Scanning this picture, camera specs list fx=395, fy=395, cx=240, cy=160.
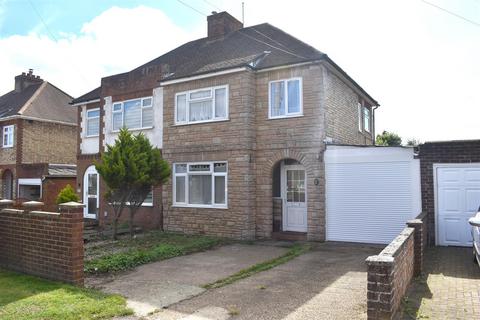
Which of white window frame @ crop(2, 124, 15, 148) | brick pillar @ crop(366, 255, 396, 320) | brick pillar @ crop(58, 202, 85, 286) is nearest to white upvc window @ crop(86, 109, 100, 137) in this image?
white window frame @ crop(2, 124, 15, 148)

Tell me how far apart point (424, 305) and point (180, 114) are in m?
10.6

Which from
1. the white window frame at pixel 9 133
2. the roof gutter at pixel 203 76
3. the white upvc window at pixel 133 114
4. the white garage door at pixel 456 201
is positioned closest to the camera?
the white garage door at pixel 456 201

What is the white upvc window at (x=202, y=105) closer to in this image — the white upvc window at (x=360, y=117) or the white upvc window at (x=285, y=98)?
the white upvc window at (x=285, y=98)

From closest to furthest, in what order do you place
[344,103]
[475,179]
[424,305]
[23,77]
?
[424,305], [475,179], [344,103], [23,77]

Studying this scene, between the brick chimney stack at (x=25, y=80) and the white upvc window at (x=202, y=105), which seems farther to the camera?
the brick chimney stack at (x=25, y=80)

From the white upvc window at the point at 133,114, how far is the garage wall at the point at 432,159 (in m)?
9.90

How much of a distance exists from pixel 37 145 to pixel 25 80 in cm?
733

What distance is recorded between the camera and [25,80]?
28.6 m

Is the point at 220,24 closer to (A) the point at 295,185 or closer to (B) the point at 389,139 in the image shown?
(A) the point at 295,185

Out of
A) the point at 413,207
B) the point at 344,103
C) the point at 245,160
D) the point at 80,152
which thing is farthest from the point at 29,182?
the point at 413,207

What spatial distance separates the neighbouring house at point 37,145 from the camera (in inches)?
846

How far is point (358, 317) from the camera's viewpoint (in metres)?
5.34

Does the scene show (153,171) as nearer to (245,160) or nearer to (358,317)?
(245,160)

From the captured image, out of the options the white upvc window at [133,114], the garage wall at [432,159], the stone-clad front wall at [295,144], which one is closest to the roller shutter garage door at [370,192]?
the garage wall at [432,159]
